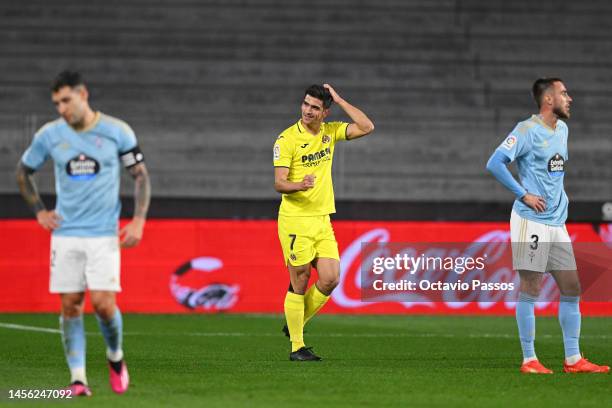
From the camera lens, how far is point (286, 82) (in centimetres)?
2125

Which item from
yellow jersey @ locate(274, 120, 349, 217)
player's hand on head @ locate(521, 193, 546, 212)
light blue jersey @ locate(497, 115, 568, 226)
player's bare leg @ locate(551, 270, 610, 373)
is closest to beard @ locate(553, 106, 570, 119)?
light blue jersey @ locate(497, 115, 568, 226)

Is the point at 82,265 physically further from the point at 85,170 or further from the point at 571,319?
the point at 571,319

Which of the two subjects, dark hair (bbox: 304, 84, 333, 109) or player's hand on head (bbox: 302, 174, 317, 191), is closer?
player's hand on head (bbox: 302, 174, 317, 191)

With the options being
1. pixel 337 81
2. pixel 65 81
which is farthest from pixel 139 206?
pixel 337 81

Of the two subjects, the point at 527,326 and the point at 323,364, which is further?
the point at 323,364

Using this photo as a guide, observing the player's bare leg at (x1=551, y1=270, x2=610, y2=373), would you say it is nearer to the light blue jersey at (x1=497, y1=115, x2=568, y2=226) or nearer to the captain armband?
the light blue jersey at (x1=497, y1=115, x2=568, y2=226)

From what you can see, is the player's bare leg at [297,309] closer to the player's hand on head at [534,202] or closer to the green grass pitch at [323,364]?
the green grass pitch at [323,364]

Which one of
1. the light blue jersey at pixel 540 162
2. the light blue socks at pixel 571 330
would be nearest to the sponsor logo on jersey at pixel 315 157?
the light blue jersey at pixel 540 162

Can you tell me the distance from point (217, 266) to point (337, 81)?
6180 mm

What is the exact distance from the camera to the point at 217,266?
636 inches

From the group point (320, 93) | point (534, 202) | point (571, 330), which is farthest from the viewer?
point (320, 93)

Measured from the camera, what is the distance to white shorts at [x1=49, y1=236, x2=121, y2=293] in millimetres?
7086
